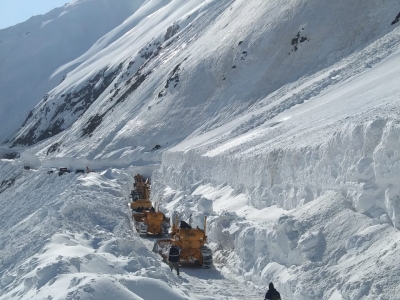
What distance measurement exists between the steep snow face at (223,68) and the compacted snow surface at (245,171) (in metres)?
0.17

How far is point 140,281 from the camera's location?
9.70 meters

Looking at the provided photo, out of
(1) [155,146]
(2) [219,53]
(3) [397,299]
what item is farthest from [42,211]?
(2) [219,53]

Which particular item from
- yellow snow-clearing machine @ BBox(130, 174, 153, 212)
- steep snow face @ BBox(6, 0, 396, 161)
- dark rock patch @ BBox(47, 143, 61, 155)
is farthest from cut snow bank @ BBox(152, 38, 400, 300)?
dark rock patch @ BBox(47, 143, 61, 155)

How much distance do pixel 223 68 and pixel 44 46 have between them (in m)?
131

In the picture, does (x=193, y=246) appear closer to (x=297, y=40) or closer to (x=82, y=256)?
(x=82, y=256)

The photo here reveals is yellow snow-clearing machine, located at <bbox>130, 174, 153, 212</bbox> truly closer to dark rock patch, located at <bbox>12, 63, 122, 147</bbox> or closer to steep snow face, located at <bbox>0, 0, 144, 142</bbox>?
dark rock patch, located at <bbox>12, 63, 122, 147</bbox>

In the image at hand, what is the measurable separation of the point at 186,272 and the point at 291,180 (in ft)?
13.0

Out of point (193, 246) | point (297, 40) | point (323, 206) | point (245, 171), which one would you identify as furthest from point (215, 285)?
point (297, 40)

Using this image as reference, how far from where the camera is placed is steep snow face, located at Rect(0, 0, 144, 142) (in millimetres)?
136750

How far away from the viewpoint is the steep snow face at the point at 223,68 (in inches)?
1483

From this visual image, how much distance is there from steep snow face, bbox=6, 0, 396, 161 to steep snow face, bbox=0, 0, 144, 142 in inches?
2762

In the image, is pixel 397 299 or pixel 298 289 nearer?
pixel 397 299

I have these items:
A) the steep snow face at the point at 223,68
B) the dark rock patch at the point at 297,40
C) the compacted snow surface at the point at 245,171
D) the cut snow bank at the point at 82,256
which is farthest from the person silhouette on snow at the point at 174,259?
the dark rock patch at the point at 297,40

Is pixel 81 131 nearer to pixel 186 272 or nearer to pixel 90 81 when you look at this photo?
pixel 90 81
